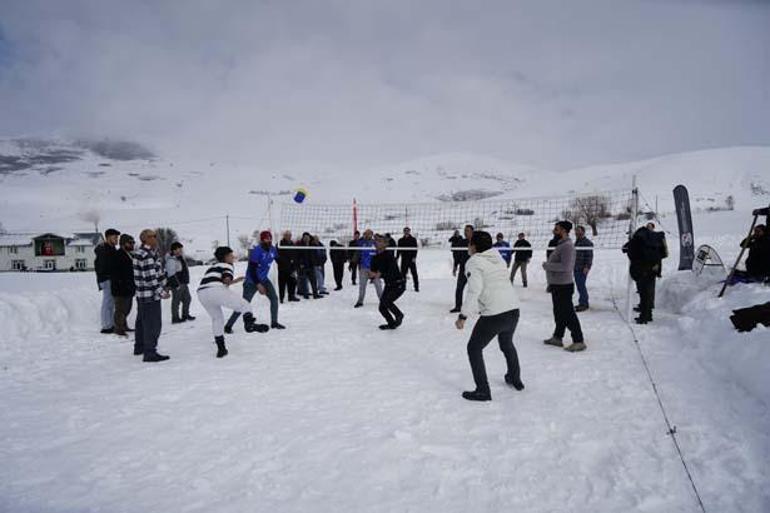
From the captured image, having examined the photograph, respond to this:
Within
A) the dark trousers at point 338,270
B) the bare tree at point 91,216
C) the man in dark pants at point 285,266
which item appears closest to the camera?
the man in dark pants at point 285,266

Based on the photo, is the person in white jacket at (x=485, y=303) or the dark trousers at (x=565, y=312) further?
the dark trousers at (x=565, y=312)

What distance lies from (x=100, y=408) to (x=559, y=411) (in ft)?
15.9

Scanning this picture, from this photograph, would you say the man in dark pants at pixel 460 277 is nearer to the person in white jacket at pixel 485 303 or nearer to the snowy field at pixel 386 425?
the snowy field at pixel 386 425

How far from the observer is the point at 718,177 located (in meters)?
76.1

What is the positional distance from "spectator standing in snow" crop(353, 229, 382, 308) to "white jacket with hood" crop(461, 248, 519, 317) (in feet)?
17.9

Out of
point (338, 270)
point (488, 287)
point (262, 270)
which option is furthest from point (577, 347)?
point (338, 270)

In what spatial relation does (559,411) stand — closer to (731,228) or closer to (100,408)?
(100,408)

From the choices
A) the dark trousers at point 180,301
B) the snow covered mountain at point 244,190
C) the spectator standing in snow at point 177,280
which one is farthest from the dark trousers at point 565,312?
the snow covered mountain at point 244,190

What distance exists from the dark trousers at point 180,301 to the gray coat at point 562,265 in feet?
24.7

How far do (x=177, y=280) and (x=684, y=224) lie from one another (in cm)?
1283

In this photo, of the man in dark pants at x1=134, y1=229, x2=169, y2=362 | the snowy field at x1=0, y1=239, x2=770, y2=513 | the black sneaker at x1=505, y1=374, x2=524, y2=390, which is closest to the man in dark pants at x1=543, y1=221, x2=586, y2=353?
the snowy field at x1=0, y1=239, x2=770, y2=513

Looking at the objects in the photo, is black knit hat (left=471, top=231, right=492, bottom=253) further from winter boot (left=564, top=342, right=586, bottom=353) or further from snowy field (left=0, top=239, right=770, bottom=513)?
winter boot (left=564, top=342, right=586, bottom=353)

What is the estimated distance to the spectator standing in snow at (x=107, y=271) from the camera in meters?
7.54

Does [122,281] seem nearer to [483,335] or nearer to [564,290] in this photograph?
[483,335]
